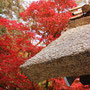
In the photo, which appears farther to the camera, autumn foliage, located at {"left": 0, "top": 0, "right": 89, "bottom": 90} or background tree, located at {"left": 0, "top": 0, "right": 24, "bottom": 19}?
background tree, located at {"left": 0, "top": 0, "right": 24, "bottom": 19}

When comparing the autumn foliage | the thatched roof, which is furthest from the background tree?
the thatched roof

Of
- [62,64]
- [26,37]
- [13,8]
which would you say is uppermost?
[13,8]

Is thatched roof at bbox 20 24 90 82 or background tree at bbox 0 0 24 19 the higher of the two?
background tree at bbox 0 0 24 19

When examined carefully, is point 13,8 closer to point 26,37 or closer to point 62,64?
point 26,37

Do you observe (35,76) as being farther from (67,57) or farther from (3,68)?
(3,68)

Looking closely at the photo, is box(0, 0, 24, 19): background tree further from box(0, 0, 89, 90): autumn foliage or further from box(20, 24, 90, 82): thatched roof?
box(20, 24, 90, 82): thatched roof

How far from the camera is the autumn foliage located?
3.37 metres

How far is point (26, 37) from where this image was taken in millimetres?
4156

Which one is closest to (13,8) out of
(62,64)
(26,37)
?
(26,37)

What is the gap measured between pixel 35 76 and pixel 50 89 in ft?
15.3

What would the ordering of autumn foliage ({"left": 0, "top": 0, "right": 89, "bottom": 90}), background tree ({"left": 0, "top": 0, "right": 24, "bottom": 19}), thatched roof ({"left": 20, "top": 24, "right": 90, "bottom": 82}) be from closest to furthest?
thatched roof ({"left": 20, "top": 24, "right": 90, "bottom": 82}) < autumn foliage ({"left": 0, "top": 0, "right": 89, "bottom": 90}) < background tree ({"left": 0, "top": 0, "right": 24, "bottom": 19})

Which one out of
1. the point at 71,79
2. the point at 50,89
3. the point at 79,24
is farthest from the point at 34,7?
the point at 50,89

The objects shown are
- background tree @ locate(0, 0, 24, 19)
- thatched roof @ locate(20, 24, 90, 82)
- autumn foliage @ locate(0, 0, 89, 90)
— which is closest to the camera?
thatched roof @ locate(20, 24, 90, 82)

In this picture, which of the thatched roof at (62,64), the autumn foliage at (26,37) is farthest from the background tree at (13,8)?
the thatched roof at (62,64)
